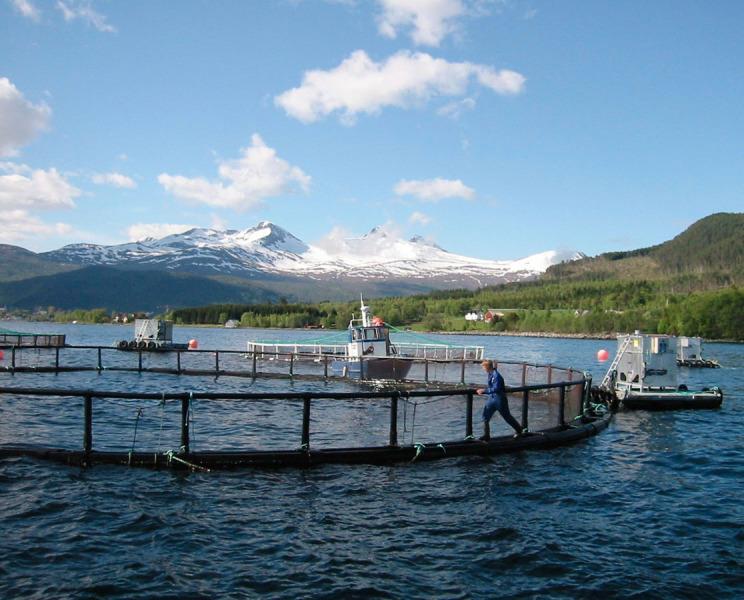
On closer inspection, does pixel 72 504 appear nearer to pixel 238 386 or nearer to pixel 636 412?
pixel 238 386

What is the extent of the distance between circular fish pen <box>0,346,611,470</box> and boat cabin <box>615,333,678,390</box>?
2.67 meters

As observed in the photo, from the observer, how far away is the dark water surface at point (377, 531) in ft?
33.3

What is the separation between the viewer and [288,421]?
24.9 metres

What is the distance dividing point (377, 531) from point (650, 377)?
27537 mm

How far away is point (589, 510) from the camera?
46.8ft

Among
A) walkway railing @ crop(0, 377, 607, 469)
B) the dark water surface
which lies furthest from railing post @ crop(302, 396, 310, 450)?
the dark water surface

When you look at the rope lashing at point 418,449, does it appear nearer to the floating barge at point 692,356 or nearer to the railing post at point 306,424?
the railing post at point 306,424

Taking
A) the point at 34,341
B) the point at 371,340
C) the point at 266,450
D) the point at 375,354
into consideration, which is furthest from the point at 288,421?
the point at 34,341

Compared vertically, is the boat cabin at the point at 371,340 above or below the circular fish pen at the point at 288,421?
above

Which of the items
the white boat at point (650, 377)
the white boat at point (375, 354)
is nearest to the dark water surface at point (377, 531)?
the white boat at point (650, 377)

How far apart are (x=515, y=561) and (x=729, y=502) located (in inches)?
289

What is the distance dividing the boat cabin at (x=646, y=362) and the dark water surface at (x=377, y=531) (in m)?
17.1

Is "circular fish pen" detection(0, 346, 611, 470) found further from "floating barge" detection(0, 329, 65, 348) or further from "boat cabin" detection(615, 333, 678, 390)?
"floating barge" detection(0, 329, 65, 348)

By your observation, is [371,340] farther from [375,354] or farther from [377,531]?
[377,531]
